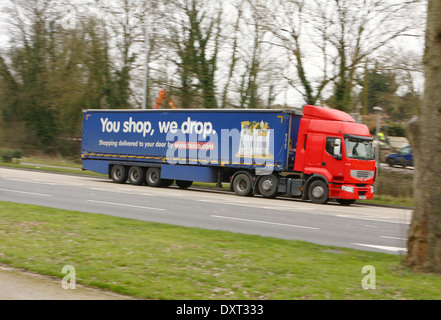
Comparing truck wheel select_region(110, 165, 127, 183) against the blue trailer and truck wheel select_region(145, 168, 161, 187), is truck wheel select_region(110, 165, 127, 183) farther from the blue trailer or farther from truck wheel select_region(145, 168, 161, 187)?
truck wheel select_region(145, 168, 161, 187)

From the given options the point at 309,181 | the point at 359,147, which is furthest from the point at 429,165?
the point at 359,147

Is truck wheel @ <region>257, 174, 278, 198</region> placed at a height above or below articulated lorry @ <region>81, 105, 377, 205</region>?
below

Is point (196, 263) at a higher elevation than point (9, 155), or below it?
below

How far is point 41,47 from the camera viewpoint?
42.6m

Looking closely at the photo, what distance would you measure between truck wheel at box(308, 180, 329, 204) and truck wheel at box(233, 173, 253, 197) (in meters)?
2.58

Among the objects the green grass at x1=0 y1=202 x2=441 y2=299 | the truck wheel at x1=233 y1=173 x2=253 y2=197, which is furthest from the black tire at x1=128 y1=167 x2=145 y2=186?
the green grass at x1=0 y1=202 x2=441 y2=299

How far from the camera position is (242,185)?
22.7m

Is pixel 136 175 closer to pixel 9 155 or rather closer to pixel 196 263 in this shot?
pixel 9 155

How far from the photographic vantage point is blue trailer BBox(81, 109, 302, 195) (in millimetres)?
21688

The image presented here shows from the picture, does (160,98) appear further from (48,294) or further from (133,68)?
(48,294)

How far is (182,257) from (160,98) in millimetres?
27286

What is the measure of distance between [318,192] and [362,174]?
6.15 feet

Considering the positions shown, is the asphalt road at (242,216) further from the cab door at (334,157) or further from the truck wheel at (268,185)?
the truck wheel at (268,185)
